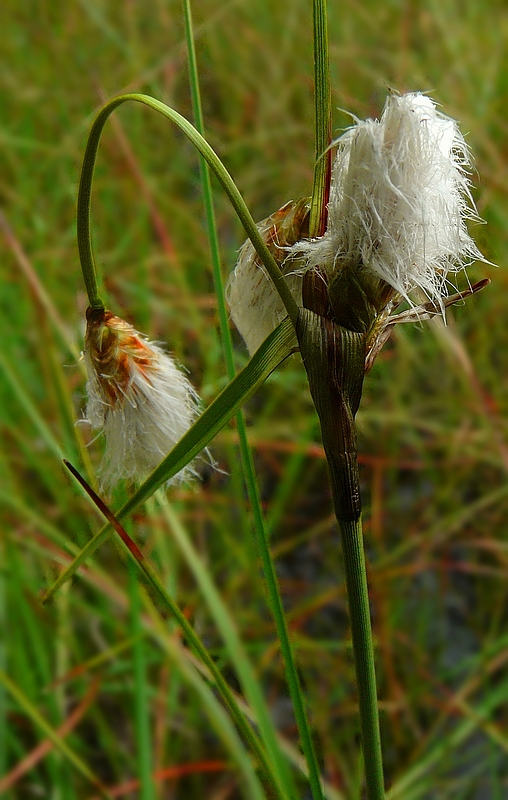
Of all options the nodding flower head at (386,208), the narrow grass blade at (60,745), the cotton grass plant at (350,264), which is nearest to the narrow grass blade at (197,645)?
the cotton grass plant at (350,264)

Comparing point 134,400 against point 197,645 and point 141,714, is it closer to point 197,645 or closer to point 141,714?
point 197,645

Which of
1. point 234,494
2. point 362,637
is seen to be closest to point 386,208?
point 362,637

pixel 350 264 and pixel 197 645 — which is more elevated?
pixel 350 264

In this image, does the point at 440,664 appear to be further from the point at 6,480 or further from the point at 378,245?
the point at 378,245

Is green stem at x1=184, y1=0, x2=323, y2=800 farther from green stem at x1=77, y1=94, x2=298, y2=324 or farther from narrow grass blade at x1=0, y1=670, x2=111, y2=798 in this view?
narrow grass blade at x1=0, y1=670, x2=111, y2=798

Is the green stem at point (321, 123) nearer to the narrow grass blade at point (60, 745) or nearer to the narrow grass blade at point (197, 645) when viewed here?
the narrow grass blade at point (197, 645)

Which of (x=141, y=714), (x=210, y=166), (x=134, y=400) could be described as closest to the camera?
(x=210, y=166)

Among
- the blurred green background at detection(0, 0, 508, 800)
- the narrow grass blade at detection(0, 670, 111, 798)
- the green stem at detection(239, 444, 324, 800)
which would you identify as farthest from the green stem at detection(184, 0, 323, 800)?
the narrow grass blade at detection(0, 670, 111, 798)
